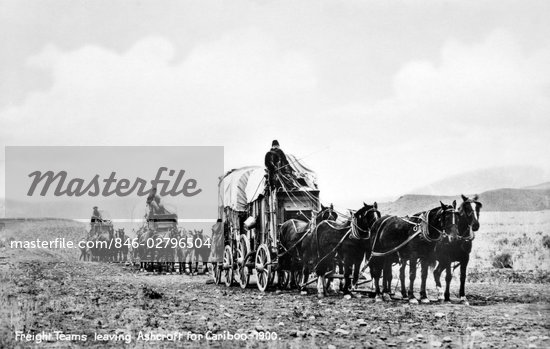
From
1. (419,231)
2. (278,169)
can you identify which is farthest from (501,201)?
(419,231)

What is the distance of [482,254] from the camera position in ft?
71.0

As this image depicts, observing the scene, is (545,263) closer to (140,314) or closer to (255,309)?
(255,309)

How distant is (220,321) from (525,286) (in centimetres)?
732

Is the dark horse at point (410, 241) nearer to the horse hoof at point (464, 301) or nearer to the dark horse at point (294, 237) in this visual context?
the horse hoof at point (464, 301)

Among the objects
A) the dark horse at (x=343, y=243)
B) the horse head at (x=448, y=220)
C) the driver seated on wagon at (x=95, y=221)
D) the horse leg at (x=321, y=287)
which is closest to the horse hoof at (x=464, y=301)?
the horse head at (x=448, y=220)

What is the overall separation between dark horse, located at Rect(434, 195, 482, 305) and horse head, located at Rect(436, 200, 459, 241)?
72mm

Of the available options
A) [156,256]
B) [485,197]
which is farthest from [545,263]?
[485,197]

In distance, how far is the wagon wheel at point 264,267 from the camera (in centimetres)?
1390

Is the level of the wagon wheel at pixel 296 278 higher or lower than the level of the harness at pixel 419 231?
lower

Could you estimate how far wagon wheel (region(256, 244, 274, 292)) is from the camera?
13898 millimetres

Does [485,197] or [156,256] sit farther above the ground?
[485,197]

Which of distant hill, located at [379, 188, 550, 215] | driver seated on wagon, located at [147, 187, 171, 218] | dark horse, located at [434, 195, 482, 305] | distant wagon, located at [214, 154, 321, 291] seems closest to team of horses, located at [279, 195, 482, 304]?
dark horse, located at [434, 195, 482, 305]

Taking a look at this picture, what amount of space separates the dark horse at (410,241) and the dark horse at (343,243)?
10.4 inches

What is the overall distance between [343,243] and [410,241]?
151 centimetres
